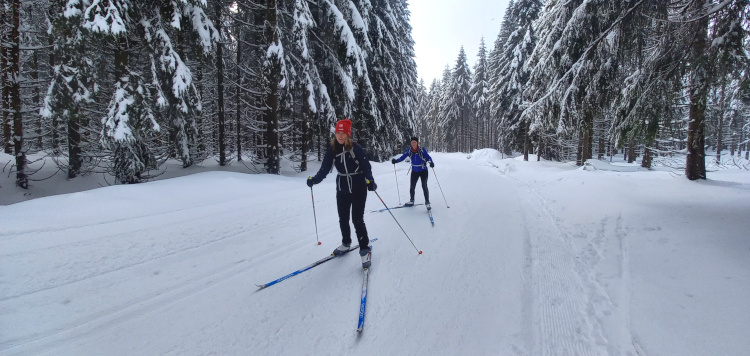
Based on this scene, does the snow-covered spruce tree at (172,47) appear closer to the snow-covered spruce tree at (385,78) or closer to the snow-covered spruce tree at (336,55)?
the snow-covered spruce tree at (336,55)

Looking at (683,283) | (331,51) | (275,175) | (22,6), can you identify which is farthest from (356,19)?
(683,283)

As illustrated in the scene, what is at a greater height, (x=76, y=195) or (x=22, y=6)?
(x=22, y=6)

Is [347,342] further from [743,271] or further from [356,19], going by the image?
[356,19]

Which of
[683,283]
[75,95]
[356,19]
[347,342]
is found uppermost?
[356,19]

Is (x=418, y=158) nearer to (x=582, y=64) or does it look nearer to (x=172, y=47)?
(x=582, y=64)

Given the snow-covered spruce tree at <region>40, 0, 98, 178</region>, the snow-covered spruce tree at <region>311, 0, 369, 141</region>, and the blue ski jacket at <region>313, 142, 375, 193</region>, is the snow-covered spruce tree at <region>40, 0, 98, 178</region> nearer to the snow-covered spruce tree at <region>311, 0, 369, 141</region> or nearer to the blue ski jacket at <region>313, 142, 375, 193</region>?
the snow-covered spruce tree at <region>311, 0, 369, 141</region>

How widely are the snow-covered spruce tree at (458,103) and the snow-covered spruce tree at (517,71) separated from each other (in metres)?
19.8

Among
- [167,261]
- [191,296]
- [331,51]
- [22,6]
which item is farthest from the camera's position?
[331,51]

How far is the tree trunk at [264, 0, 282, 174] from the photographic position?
37.0 feet

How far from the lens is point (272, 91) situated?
11656 millimetres

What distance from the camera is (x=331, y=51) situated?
14.0m

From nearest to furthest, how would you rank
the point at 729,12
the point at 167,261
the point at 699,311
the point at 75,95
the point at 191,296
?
1. the point at 699,311
2. the point at 191,296
3. the point at 167,261
4. the point at 729,12
5. the point at 75,95

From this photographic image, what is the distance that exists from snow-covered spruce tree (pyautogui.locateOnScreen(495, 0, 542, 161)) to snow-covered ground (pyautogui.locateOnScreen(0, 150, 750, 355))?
1943cm

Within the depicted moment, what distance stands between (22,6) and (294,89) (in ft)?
30.0
